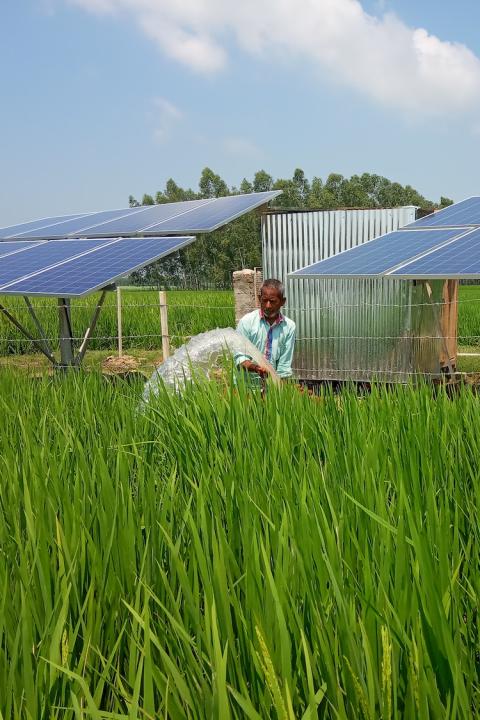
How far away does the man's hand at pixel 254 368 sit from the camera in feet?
13.9

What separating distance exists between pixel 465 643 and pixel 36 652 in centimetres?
82

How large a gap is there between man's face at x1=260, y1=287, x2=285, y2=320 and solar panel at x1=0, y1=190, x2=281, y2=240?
2923 mm

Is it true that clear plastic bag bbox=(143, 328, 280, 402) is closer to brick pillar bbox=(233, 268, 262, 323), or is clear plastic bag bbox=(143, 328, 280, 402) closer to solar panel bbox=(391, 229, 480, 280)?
solar panel bbox=(391, 229, 480, 280)

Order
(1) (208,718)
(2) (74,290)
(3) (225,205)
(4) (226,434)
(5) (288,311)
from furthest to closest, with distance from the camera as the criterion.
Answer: (5) (288,311)
(3) (225,205)
(2) (74,290)
(4) (226,434)
(1) (208,718)

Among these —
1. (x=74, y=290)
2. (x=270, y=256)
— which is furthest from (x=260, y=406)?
(x=270, y=256)

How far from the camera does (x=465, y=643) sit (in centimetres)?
152

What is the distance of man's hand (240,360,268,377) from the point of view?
423cm

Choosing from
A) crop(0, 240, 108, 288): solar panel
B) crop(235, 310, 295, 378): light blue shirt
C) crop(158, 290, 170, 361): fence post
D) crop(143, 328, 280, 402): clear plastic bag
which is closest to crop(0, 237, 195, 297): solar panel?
crop(0, 240, 108, 288): solar panel

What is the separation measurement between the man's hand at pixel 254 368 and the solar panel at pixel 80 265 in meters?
2.65

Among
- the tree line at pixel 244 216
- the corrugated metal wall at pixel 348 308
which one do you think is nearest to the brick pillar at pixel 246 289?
the corrugated metal wall at pixel 348 308

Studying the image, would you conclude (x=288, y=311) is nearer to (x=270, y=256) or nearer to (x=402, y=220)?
(x=270, y=256)

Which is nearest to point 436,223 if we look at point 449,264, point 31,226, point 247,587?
point 449,264

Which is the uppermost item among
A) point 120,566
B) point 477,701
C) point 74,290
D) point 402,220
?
point 402,220

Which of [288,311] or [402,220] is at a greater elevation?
[402,220]
